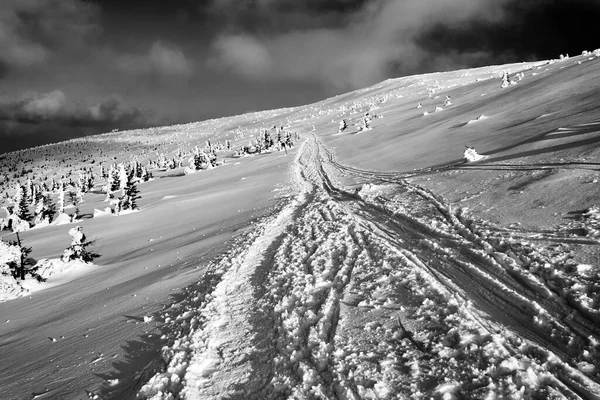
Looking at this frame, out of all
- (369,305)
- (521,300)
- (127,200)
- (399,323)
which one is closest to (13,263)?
(369,305)

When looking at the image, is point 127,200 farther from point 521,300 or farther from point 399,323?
point 521,300

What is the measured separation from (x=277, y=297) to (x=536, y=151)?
12940mm

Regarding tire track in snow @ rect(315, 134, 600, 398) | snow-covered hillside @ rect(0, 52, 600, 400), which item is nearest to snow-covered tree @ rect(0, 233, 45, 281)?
snow-covered hillside @ rect(0, 52, 600, 400)

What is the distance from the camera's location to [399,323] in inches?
216

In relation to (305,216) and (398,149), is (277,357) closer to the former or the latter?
(305,216)

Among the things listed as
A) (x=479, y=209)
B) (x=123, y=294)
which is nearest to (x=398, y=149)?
(x=479, y=209)

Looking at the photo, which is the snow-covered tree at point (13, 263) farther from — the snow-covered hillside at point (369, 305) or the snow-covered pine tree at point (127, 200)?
the snow-covered pine tree at point (127, 200)

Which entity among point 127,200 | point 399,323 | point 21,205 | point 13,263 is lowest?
point 399,323

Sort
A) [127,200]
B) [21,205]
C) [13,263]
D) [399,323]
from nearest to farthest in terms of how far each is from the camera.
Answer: [399,323]
[13,263]
[127,200]
[21,205]

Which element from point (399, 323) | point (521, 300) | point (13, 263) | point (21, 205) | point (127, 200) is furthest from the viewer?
point (21, 205)

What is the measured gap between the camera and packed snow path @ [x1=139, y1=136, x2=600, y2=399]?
165 inches

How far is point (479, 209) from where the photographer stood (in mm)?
10000

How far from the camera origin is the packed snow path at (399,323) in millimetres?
4180

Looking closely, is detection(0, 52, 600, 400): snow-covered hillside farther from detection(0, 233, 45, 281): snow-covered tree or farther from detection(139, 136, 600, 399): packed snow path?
detection(0, 233, 45, 281): snow-covered tree
